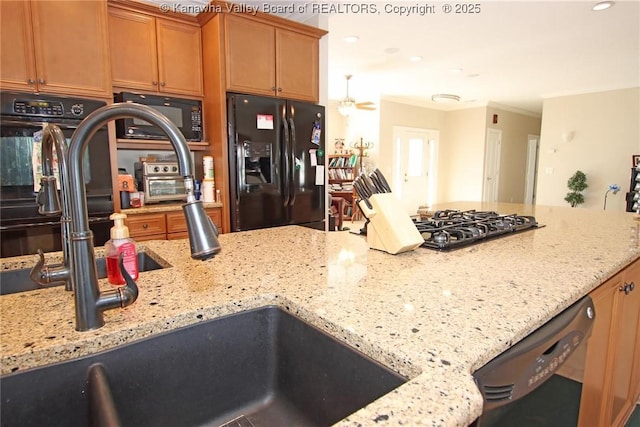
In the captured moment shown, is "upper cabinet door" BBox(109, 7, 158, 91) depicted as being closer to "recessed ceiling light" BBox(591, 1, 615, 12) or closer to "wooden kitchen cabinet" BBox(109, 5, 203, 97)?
"wooden kitchen cabinet" BBox(109, 5, 203, 97)

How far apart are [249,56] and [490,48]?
2.92 meters

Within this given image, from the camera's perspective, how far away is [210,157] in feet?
9.78

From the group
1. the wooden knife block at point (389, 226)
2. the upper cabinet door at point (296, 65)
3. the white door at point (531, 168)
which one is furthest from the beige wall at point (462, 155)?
the wooden knife block at point (389, 226)

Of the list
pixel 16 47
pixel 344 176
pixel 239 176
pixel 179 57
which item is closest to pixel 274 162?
pixel 239 176

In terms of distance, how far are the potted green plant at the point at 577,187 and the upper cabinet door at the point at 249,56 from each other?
5.69 metres

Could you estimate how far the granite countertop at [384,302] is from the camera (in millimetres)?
539

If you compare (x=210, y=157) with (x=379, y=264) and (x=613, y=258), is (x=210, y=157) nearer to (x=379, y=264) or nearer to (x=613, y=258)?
(x=379, y=264)

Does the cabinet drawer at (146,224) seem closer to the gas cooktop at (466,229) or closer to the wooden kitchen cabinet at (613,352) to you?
the gas cooktop at (466,229)

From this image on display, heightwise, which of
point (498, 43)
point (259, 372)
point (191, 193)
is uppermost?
point (498, 43)

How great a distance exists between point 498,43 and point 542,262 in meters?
3.75

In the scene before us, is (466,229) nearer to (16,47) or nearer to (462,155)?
(16,47)

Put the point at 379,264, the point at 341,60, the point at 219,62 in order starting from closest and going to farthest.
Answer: the point at 379,264, the point at 219,62, the point at 341,60

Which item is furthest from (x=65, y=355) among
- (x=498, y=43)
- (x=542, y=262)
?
(x=498, y=43)

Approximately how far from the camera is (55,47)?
227 cm
